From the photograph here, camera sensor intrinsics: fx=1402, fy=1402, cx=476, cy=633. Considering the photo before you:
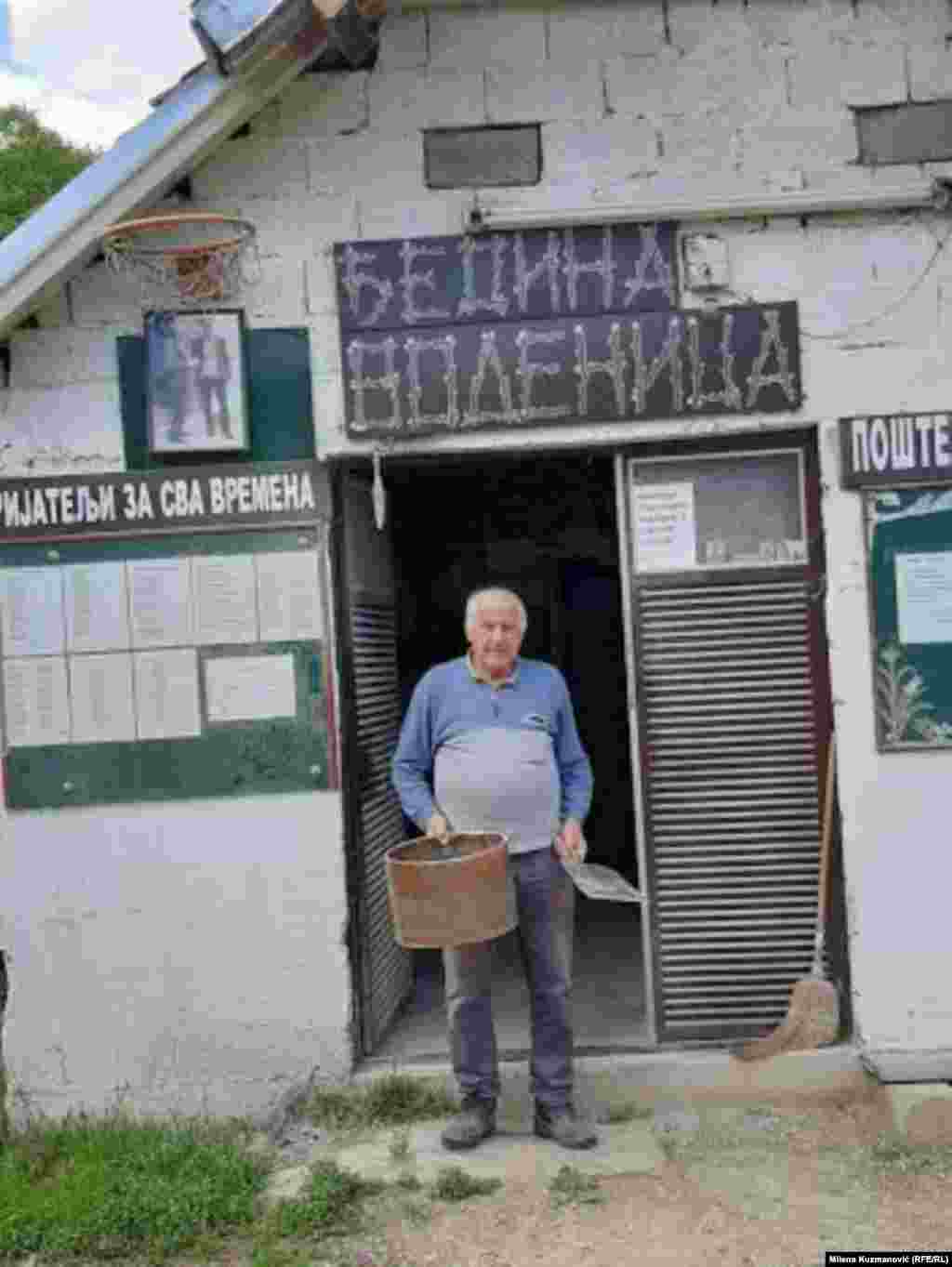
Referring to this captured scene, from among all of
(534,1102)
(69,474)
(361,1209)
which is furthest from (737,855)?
(69,474)

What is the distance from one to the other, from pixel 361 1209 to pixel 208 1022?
3.89ft

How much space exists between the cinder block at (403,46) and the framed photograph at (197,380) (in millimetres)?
1153

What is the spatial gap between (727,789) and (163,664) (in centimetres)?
230

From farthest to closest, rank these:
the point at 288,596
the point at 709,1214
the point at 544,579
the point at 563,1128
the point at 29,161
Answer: the point at 29,161 → the point at 544,579 → the point at 288,596 → the point at 563,1128 → the point at 709,1214

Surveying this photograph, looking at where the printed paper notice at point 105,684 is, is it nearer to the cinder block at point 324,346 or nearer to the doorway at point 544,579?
the cinder block at point 324,346

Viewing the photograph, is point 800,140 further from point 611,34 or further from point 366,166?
point 366,166

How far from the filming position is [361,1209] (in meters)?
4.60

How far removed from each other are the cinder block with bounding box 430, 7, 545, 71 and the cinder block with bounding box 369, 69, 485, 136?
52mm

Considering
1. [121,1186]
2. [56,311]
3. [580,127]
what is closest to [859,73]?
[580,127]

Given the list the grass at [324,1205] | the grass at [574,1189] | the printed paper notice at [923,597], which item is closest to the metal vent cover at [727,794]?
the printed paper notice at [923,597]

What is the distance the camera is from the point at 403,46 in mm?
5469

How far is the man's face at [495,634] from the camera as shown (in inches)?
192

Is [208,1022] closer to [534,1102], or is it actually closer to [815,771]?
[534,1102]

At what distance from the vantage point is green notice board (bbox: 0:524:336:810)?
5.54m
